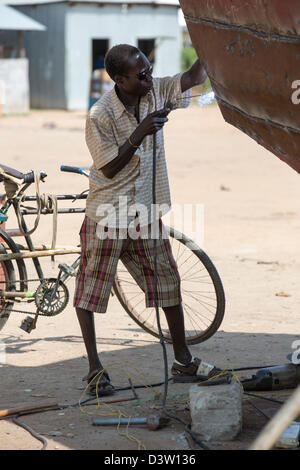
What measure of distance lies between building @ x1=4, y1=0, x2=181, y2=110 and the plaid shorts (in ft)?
81.1

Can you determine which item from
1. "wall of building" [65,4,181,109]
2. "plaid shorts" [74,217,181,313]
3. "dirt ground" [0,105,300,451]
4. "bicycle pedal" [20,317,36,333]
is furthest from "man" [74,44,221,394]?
"wall of building" [65,4,181,109]

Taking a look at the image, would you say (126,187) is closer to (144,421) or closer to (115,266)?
(115,266)

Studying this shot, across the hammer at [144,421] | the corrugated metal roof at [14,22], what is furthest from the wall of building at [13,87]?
the hammer at [144,421]

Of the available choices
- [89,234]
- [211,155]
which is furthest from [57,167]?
[89,234]

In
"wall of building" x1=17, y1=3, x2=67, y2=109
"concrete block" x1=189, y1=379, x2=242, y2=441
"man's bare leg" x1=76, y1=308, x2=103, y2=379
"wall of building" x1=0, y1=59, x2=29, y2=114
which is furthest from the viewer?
"wall of building" x1=17, y1=3, x2=67, y2=109

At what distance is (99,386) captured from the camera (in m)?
4.38

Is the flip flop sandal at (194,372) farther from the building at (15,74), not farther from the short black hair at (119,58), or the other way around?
the building at (15,74)

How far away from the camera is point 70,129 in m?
22.6

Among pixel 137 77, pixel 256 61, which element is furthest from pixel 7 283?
pixel 256 61

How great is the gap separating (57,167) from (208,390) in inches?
444

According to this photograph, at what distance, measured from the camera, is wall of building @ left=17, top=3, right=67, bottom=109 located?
2933cm

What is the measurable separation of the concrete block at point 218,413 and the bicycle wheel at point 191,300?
141 cm

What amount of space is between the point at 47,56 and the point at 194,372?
2676 cm

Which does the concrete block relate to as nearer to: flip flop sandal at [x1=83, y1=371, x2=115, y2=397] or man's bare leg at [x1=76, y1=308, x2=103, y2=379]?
flip flop sandal at [x1=83, y1=371, x2=115, y2=397]
